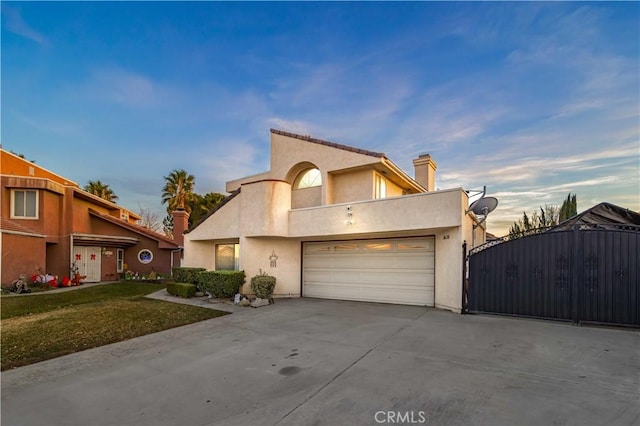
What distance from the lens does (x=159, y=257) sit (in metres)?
21.5

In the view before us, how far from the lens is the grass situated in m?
5.93

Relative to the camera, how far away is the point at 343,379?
421 centimetres

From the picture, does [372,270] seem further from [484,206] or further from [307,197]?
[307,197]

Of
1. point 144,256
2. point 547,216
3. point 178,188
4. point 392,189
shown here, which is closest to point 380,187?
point 392,189

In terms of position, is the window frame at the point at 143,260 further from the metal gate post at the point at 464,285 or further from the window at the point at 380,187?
the metal gate post at the point at 464,285

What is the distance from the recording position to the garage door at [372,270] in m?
10.8

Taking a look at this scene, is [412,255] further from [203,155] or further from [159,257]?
[159,257]

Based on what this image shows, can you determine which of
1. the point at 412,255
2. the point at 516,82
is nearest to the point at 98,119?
the point at 412,255

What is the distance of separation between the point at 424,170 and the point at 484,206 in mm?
7287

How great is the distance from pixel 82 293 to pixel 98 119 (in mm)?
8095

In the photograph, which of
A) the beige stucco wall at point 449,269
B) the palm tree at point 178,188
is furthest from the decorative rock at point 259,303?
the palm tree at point 178,188

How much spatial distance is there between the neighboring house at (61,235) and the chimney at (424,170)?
17500 mm

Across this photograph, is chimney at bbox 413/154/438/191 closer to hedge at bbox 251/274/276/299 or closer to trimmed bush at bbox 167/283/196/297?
hedge at bbox 251/274/276/299

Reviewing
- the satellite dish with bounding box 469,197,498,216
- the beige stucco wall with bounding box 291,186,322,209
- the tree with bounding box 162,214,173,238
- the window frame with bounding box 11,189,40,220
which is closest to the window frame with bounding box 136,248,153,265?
the window frame with bounding box 11,189,40,220
